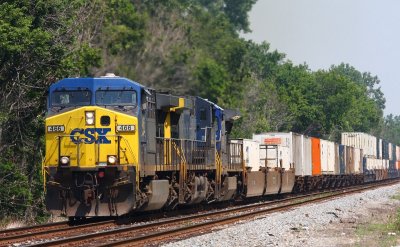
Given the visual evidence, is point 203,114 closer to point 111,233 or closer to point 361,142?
point 111,233

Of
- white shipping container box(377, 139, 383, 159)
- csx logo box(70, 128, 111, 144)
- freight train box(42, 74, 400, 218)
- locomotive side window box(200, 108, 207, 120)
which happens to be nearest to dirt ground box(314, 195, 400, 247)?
freight train box(42, 74, 400, 218)

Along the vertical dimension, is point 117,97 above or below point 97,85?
below

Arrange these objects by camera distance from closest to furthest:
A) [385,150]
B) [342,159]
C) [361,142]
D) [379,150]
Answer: [342,159] < [361,142] < [379,150] < [385,150]

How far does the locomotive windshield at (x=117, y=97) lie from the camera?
20906 mm

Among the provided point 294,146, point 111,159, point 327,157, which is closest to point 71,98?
point 111,159

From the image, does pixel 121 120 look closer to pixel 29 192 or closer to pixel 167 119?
pixel 167 119

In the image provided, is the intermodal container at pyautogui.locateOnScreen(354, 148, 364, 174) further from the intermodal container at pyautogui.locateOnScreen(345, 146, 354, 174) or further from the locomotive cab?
the locomotive cab

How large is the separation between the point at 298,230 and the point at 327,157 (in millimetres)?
30410

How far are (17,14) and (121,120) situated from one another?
306 inches

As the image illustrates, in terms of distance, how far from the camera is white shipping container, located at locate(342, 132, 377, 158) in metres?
63.9

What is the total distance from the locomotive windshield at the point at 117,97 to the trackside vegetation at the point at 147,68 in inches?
115

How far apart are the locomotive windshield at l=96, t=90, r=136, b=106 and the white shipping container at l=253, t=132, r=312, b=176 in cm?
1801

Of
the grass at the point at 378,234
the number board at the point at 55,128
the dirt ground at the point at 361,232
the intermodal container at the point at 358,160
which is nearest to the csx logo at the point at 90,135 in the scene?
the number board at the point at 55,128

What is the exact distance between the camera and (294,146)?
40.3m
